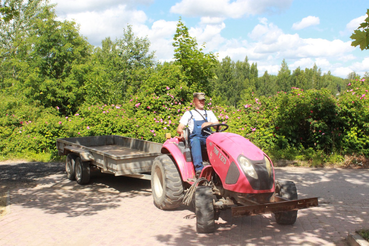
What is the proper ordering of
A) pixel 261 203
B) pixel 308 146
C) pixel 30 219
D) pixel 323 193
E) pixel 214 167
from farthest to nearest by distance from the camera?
pixel 308 146 < pixel 323 193 < pixel 30 219 < pixel 214 167 < pixel 261 203

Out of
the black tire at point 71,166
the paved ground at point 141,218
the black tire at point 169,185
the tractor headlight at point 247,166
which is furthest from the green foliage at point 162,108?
the tractor headlight at point 247,166

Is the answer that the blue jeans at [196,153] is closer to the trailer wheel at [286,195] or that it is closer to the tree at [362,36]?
the trailer wheel at [286,195]

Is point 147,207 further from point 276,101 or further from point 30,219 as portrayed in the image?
point 276,101

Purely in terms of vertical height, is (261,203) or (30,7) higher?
(30,7)

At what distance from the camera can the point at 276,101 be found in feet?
38.5

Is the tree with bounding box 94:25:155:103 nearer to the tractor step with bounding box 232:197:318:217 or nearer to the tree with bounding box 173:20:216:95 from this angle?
the tree with bounding box 173:20:216:95

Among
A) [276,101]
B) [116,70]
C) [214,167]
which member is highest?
[116,70]

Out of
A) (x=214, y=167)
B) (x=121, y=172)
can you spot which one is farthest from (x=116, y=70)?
(x=214, y=167)

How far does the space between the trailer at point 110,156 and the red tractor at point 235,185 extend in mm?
1368

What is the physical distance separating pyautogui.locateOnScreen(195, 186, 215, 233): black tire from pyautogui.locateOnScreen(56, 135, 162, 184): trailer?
87.2 inches

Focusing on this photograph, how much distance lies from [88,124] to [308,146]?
26.8 ft

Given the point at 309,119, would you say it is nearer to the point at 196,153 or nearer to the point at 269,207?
the point at 196,153

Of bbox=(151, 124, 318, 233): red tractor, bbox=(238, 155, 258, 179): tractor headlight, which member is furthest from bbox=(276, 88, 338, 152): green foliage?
bbox=(238, 155, 258, 179): tractor headlight

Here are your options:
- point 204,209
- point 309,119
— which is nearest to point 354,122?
point 309,119
